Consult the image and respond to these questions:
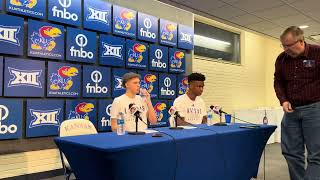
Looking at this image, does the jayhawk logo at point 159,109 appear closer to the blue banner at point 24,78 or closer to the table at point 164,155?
the blue banner at point 24,78

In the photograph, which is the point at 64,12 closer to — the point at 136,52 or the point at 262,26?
the point at 136,52

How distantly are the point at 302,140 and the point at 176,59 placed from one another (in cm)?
341

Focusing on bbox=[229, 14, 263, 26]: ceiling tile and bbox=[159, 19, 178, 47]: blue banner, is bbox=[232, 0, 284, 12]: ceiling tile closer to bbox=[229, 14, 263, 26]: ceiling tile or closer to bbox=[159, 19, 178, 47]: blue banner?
bbox=[229, 14, 263, 26]: ceiling tile

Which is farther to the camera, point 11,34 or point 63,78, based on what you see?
point 63,78

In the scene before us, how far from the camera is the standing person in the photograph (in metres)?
2.39

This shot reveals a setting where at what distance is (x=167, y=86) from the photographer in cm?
A: 541

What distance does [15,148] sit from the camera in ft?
11.7

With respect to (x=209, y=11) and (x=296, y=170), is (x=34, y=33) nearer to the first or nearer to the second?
(x=209, y=11)

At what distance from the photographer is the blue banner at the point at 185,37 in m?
5.78

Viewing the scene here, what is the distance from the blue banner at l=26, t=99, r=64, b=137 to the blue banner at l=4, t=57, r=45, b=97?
0.14 m

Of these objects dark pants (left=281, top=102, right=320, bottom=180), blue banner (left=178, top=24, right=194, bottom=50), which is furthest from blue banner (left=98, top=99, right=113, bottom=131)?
dark pants (left=281, top=102, right=320, bottom=180)

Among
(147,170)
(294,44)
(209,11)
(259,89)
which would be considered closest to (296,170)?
(294,44)

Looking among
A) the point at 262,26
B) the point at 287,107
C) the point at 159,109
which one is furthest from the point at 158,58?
the point at 287,107

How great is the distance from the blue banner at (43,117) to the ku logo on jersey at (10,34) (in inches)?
28.7
